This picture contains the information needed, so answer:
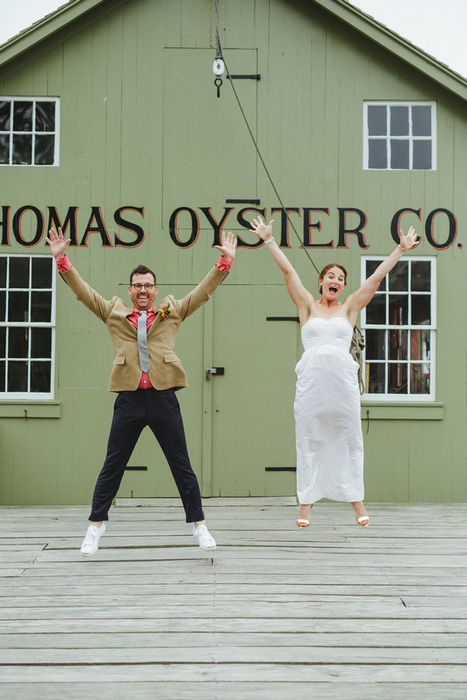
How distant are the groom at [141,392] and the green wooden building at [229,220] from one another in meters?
2.42

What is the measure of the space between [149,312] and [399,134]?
13.4ft

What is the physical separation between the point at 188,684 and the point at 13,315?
5.27 meters

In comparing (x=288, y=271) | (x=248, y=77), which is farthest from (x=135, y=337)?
(x=248, y=77)

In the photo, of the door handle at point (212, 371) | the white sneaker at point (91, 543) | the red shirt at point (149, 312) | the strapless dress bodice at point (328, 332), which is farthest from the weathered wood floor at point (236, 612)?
the door handle at point (212, 371)

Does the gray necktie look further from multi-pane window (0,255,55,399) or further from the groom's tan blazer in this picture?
multi-pane window (0,255,55,399)

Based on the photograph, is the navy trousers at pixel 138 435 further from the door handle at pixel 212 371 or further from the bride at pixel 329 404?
the door handle at pixel 212 371

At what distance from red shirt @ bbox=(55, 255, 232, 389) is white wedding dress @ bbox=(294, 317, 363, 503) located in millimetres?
745

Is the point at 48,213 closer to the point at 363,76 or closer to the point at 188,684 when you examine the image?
the point at 363,76

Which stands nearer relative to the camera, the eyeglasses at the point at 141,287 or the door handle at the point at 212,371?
the eyeglasses at the point at 141,287

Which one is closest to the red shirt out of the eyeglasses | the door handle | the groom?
the groom

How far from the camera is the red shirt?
4.86 m

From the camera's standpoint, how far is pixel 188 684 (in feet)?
9.96

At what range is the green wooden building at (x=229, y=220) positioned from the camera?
7.39m

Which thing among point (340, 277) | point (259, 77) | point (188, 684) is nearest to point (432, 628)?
point (188, 684)
